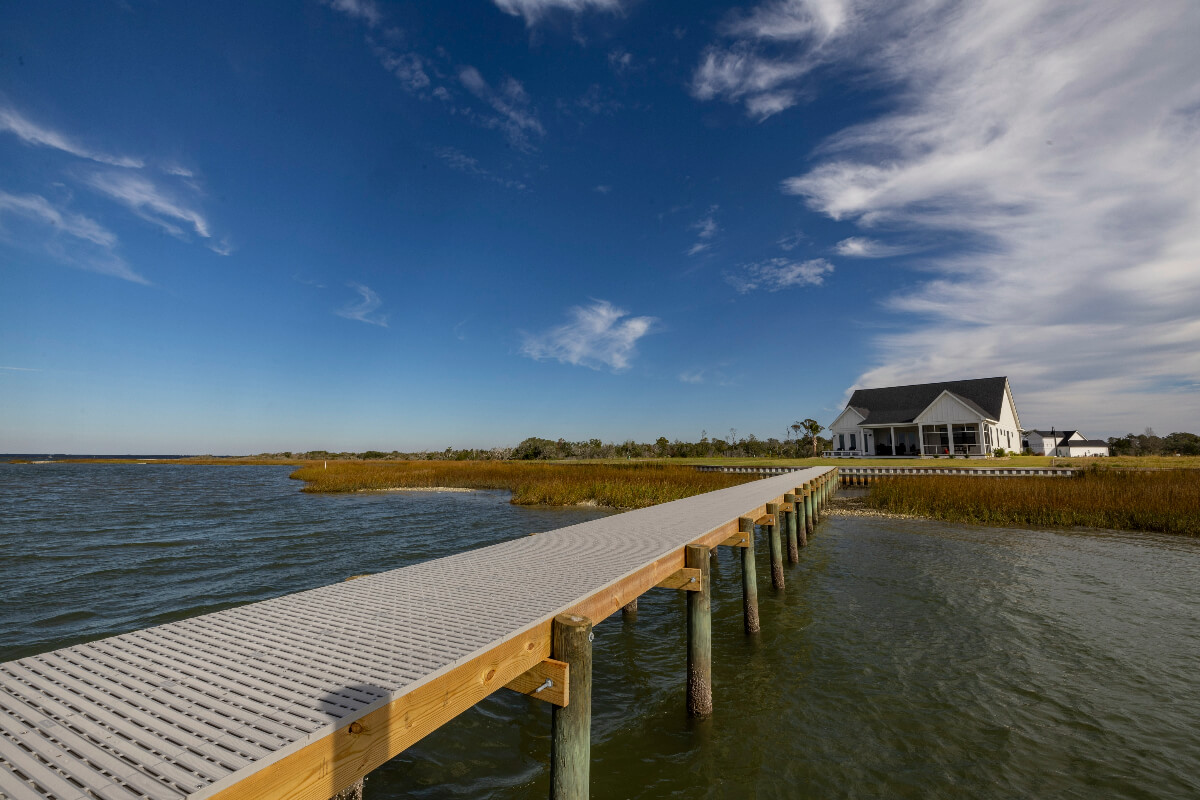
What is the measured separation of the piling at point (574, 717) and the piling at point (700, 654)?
7.91ft

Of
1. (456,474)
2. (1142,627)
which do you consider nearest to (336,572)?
(1142,627)

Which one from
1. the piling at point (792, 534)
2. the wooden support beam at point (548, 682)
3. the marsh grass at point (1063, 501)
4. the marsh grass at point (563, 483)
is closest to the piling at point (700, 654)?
the wooden support beam at point (548, 682)

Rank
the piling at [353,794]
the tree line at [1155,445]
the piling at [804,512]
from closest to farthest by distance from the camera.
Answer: the piling at [353,794] → the piling at [804,512] → the tree line at [1155,445]

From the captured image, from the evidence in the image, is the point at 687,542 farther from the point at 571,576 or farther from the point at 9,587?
the point at 9,587

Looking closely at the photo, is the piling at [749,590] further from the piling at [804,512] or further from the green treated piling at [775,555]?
the piling at [804,512]

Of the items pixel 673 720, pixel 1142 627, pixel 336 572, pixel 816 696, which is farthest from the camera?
pixel 336 572

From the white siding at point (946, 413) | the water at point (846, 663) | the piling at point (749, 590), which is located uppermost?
the white siding at point (946, 413)

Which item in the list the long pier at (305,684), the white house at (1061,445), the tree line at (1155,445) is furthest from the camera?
the white house at (1061,445)

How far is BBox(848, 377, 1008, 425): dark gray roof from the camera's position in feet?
131

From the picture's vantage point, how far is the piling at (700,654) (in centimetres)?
552

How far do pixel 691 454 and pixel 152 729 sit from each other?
5542 centimetres

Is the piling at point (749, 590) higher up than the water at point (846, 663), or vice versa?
the piling at point (749, 590)

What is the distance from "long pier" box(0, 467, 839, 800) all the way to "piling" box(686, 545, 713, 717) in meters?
0.67

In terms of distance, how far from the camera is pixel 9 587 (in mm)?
9977
